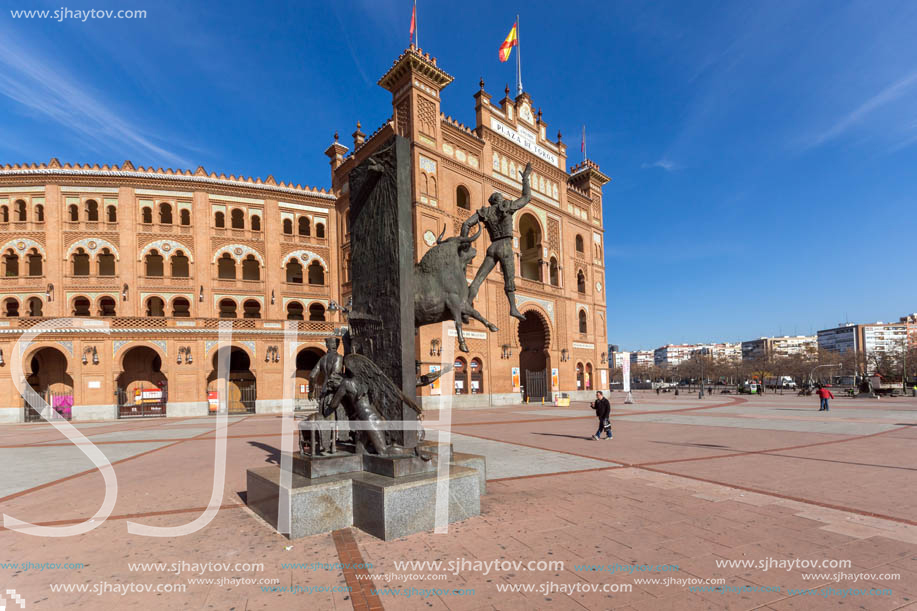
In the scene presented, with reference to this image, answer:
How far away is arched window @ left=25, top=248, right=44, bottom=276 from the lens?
28141 mm

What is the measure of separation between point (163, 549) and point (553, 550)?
4040mm

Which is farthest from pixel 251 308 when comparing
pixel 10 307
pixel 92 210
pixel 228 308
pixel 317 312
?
pixel 10 307

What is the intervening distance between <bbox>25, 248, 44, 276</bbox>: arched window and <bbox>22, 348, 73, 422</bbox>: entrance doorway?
5.06 meters

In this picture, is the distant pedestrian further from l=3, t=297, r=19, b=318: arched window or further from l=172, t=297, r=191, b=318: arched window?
l=3, t=297, r=19, b=318: arched window

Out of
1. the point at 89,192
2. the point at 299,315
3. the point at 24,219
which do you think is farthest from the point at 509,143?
the point at 24,219

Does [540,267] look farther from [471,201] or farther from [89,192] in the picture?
[89,192]

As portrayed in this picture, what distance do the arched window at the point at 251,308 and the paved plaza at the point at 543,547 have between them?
77.3 feet

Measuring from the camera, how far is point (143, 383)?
29.1m

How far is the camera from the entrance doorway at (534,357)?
115 feet

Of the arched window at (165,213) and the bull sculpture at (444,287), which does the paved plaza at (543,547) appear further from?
the arched window at (165,213)

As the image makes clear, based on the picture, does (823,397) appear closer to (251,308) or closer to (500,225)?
(500,225)

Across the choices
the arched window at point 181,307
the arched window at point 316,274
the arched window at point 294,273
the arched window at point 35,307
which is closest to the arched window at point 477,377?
the arched window at point 316,274

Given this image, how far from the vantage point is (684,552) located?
439cm

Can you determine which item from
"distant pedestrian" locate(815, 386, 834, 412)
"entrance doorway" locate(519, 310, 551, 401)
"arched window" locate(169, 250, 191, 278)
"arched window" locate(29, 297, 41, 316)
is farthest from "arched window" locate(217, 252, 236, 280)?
"distant pedestrian" locate(815, 386, 834, 412)
